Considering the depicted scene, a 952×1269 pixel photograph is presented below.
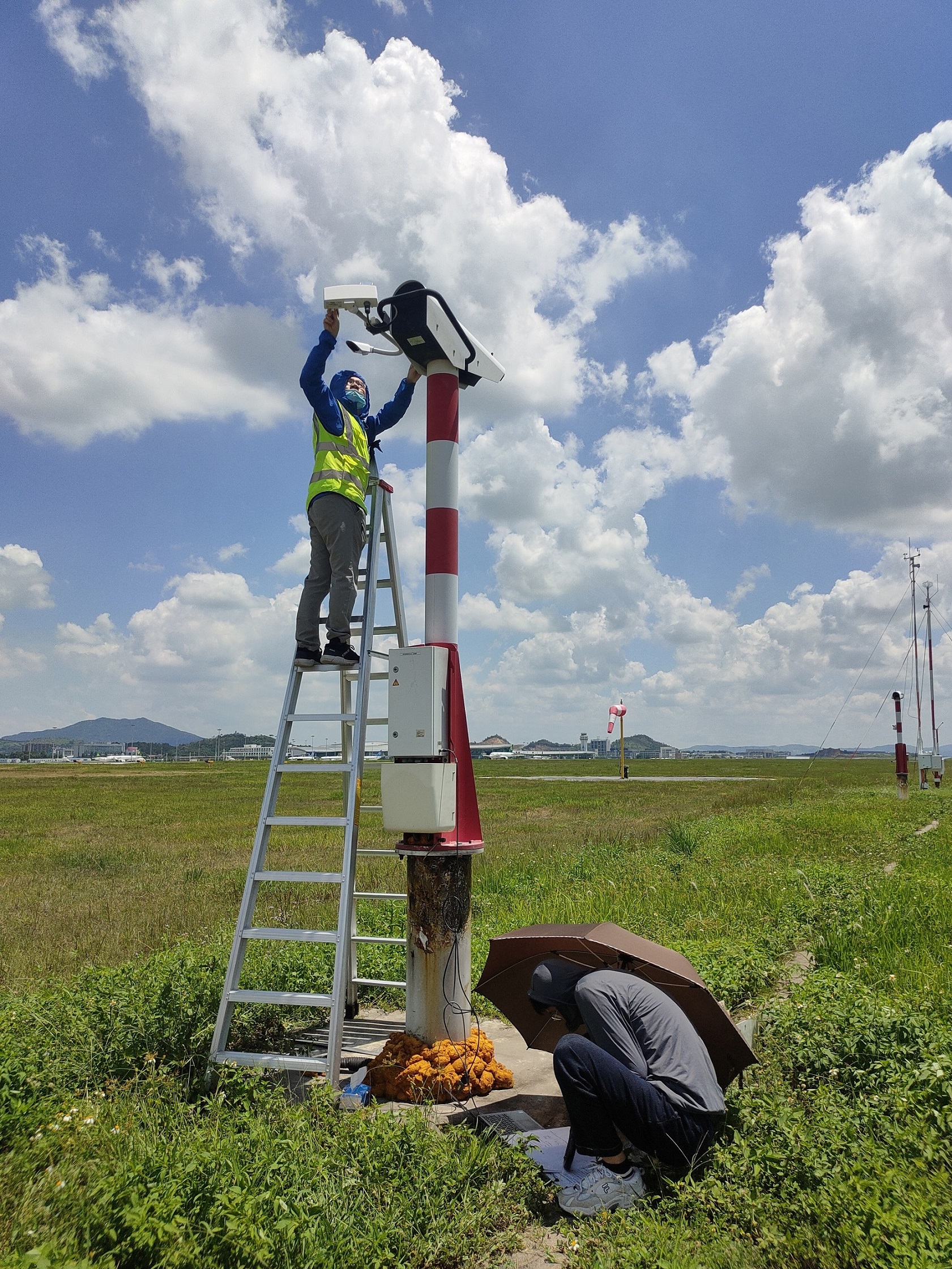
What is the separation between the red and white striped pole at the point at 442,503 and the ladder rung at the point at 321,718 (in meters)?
0.91

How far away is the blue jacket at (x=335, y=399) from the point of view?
6.97 m

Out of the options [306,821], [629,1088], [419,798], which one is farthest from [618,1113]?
[306,821]

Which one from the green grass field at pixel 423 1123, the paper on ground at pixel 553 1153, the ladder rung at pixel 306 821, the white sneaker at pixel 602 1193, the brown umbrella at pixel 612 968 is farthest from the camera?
the ladder rung at pixel 306 821

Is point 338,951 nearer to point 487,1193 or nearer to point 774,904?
point 487,1193

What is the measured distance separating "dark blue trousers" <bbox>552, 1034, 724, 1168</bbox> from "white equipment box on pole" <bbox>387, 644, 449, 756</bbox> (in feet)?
8.10

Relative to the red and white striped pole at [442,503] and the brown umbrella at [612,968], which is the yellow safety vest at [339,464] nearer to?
the red and white striped pole at [442,503]

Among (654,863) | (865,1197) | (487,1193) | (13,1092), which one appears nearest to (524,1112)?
(487,1193)

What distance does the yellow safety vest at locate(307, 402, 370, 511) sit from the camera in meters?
7.14

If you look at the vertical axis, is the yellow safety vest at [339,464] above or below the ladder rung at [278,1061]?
above

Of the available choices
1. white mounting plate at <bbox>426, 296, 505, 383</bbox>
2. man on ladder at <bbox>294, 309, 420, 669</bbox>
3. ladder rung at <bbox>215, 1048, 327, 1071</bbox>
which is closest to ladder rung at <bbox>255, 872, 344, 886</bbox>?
ladder rung at <bbox>215, 1048, 327, 1071</bbox>

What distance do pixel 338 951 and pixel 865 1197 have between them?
3.54 meters

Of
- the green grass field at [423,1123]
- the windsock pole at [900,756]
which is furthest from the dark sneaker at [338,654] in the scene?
the windsock pole at [900,756]

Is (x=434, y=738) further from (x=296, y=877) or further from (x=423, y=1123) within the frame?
(x=423, y=1123)

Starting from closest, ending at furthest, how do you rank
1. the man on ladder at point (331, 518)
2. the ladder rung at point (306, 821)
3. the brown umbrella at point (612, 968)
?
the brown umbrella at point (612, 968)
the ladder rung at point (306, 821)
the man on ladder at point (331, 518)
